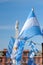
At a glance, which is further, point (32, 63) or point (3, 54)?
point (3, 54)

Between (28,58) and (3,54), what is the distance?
2.40 ft

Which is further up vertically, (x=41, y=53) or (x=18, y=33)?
(x=18, y=33)

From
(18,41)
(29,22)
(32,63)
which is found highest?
(29,22)

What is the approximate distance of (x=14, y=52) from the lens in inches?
184

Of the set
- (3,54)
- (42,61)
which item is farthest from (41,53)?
(3,54)

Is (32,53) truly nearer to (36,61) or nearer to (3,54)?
(36,61)

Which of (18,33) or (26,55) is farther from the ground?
(18,33)

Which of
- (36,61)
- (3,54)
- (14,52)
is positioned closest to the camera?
(14,52)

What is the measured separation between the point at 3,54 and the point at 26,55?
0.57m

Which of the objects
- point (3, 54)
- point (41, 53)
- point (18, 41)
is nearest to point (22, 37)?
point (18, 41)

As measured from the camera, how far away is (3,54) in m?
5.55

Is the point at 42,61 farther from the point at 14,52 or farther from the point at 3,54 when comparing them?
the point at 3,54

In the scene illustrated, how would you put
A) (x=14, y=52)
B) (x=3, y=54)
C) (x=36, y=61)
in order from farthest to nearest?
(x=3, y=54) → (x=36, y=61) → (x=14, y=52)

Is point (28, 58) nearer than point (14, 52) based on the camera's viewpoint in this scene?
No
